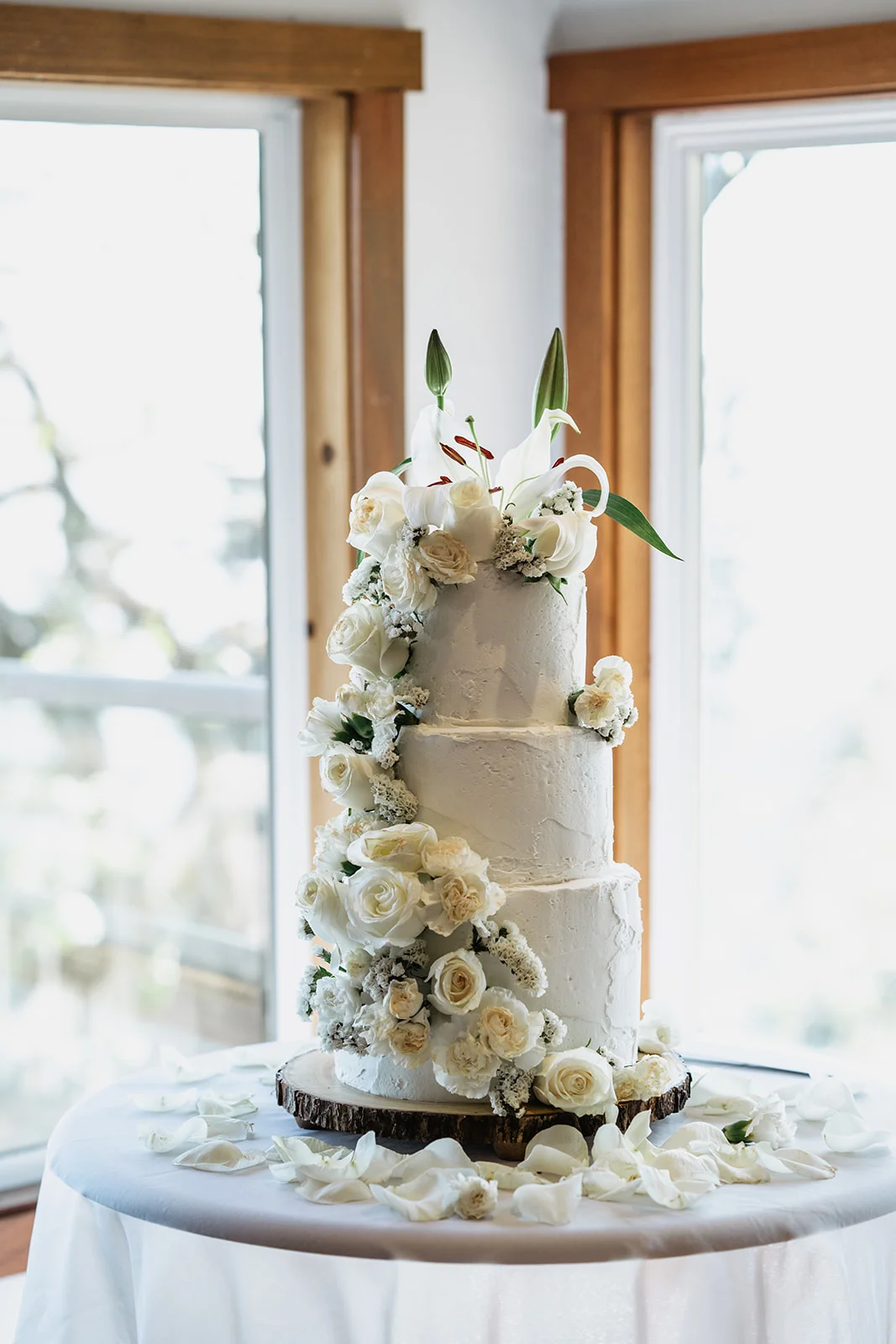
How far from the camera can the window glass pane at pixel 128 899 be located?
8.32 feet

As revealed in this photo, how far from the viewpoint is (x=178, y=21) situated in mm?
2256

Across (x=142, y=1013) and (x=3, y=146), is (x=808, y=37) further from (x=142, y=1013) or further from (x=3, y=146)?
(x=142, y=1013)

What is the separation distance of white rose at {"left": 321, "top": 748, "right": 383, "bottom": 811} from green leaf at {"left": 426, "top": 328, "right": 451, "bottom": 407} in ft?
1.26

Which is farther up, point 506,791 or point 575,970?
point 506,791

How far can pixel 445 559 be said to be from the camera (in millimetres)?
1380

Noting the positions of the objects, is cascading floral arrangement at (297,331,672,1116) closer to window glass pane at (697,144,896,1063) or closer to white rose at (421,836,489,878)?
white rose at (421,836,489,878)

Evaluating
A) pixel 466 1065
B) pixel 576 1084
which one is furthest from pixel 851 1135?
pixel 466 1065

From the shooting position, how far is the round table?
113 centimetres

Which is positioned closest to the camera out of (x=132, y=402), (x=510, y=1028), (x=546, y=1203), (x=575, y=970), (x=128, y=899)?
(x=546, y=1203)

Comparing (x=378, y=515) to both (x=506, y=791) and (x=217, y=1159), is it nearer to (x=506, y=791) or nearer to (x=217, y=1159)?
(x=506, y=791)

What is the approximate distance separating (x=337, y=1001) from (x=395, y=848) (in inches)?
6.9

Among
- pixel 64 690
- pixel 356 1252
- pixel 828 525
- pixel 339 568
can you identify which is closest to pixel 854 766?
pixel 828 525

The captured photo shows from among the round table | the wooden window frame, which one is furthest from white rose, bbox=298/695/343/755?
the wooden window frame

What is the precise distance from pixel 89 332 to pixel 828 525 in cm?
137
